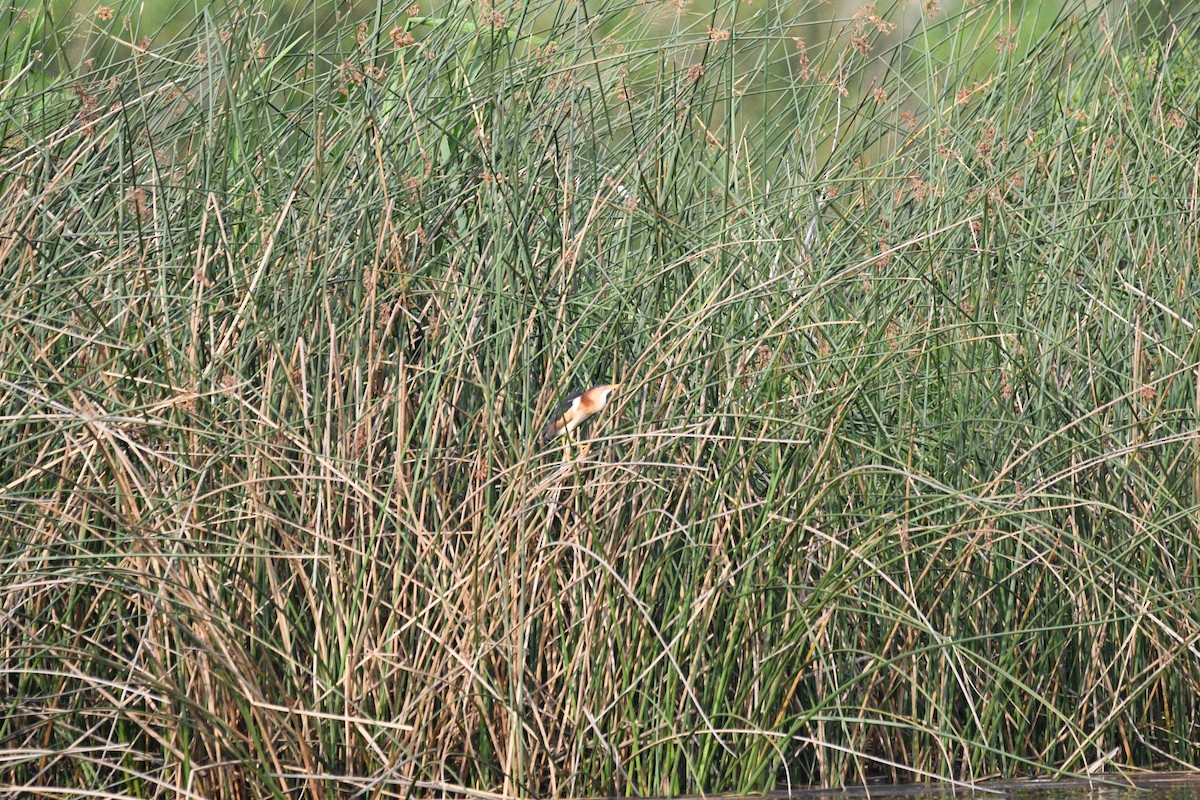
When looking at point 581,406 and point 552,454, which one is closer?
point 581,406

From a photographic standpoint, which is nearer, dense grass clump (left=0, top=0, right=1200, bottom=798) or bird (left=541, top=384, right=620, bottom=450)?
dense grass clump (left=0, top=0, right=1200, bottom=798)

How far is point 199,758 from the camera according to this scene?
277cm

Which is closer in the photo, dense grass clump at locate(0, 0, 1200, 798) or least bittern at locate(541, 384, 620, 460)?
dense grass clump at locate(0, 0, 1200, 798)

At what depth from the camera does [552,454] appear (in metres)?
3.15

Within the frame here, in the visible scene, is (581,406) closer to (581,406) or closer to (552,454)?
(581,406)

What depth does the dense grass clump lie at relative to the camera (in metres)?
2.73

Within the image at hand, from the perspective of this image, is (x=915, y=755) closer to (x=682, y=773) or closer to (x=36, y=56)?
(x=682, y=773)

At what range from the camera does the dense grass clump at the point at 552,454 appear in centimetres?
A: 273

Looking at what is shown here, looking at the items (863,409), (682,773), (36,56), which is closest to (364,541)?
(682,773)

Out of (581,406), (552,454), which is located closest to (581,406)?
(581,406)

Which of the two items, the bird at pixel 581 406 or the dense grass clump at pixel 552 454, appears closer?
the dense grass clump at pixel 552 454

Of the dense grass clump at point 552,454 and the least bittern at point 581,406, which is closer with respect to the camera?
the dense grass clump at point 552,454

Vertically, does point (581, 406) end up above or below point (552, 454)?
above

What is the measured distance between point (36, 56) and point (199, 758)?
158cm
